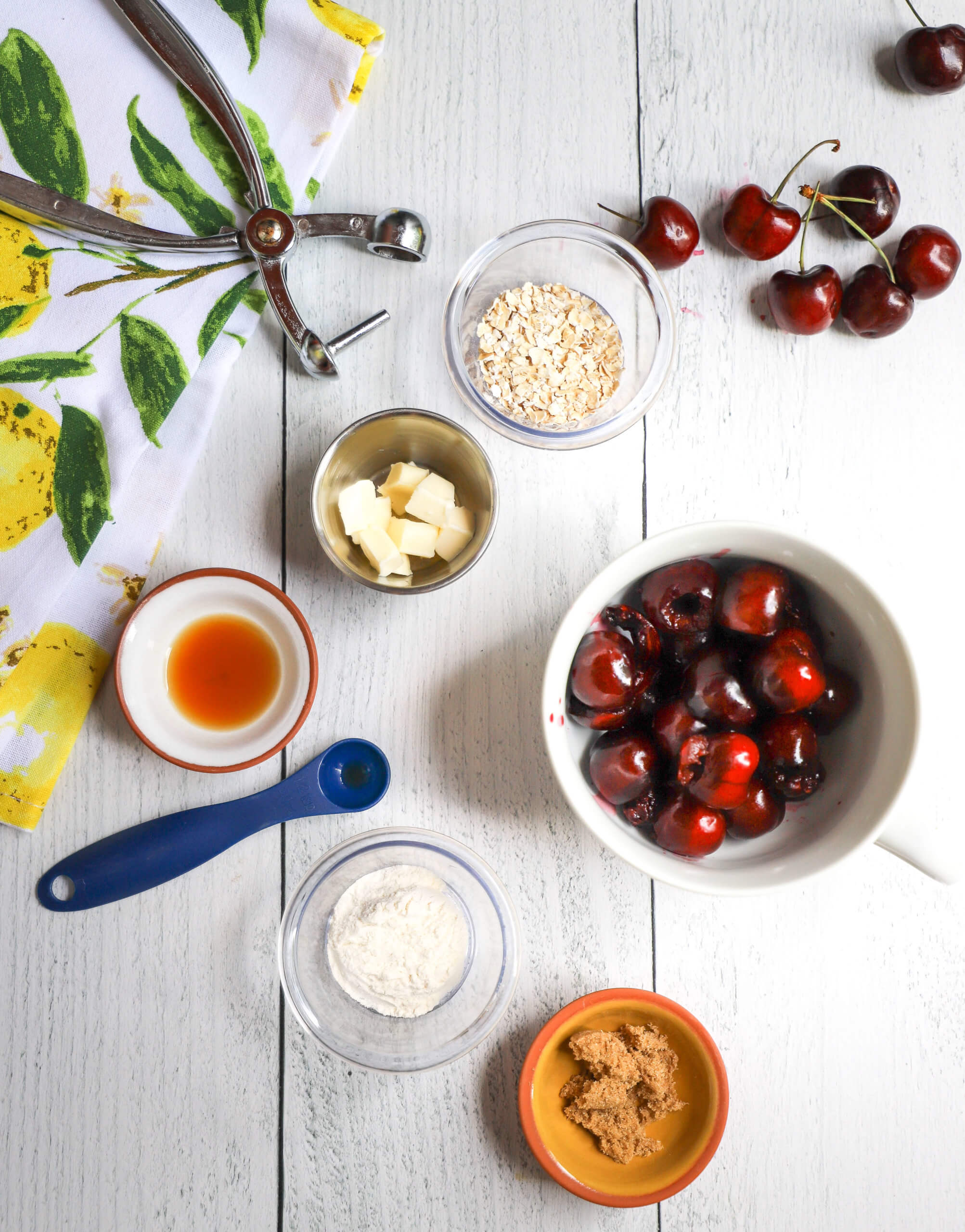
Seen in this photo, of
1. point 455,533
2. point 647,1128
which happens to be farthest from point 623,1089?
point 455,533

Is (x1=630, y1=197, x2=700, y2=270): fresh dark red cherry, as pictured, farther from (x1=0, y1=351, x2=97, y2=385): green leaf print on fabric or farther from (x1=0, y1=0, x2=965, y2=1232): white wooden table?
(x1=0, y1=351, x2=97, y2=385): green leaf print on fabric

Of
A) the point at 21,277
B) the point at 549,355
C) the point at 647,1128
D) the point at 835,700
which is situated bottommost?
the point at 647,1128

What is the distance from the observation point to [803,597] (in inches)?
30.8

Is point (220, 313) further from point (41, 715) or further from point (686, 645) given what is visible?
point (686, 645)

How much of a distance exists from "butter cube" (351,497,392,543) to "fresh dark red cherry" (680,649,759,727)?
0.36m

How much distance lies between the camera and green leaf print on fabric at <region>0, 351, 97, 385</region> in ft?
2.96

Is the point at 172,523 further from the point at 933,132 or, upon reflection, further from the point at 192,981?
the point at 933,132

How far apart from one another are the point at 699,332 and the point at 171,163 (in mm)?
600

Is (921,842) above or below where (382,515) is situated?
below

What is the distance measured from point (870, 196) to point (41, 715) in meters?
1.06

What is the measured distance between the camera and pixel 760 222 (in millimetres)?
939

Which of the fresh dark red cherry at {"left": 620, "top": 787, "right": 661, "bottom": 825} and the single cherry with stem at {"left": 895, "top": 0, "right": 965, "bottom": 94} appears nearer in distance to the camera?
the fresh dark red cherry at {"left": 620, "top": 787, "right": 661, "bottom": 825}

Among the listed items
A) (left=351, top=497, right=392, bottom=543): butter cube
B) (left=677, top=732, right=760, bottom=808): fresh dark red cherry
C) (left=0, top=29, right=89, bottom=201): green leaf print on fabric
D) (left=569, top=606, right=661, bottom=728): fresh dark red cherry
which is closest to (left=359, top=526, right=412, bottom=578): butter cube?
(left=351, top=497, right=392, bottom=543): butter cube

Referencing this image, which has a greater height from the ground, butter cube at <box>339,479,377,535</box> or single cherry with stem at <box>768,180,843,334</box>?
single cherry with stem at <box>768,180,843,334</box>
